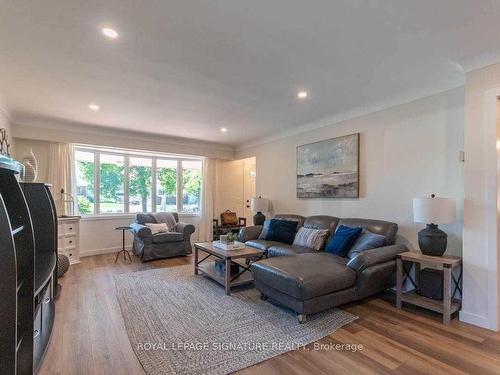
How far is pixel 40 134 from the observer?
4.66 metres

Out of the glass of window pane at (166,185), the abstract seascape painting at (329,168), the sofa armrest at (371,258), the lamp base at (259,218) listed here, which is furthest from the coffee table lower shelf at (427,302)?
the glass of window pane at (166,185)

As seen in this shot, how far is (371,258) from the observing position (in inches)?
111

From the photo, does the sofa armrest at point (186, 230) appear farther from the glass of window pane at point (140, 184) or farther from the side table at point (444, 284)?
the side table at point (444, 284)

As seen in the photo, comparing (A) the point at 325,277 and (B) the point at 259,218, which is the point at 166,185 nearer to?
(B) the point at 259,218

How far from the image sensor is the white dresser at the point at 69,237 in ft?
14.5

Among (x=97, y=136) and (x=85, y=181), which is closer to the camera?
(x=97, y=136)

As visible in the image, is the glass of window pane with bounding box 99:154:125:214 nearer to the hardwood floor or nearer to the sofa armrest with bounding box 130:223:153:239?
the sofa armrest with bounding box 130:223:153:239

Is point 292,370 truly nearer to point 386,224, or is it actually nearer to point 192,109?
point 386,224

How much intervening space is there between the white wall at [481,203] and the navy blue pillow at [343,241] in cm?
113

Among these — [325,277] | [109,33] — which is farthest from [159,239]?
[109,33]

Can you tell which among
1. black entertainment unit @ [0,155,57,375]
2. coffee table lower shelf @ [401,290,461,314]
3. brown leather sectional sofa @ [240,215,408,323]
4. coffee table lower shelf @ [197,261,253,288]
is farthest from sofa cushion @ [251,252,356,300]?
black entertainment unit @ [0,155,57,375]

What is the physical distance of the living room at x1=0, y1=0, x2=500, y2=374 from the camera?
1.93 meters

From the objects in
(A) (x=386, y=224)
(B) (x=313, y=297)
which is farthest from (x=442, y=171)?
(B) (x=313, y=297)

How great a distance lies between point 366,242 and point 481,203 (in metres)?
1.18
